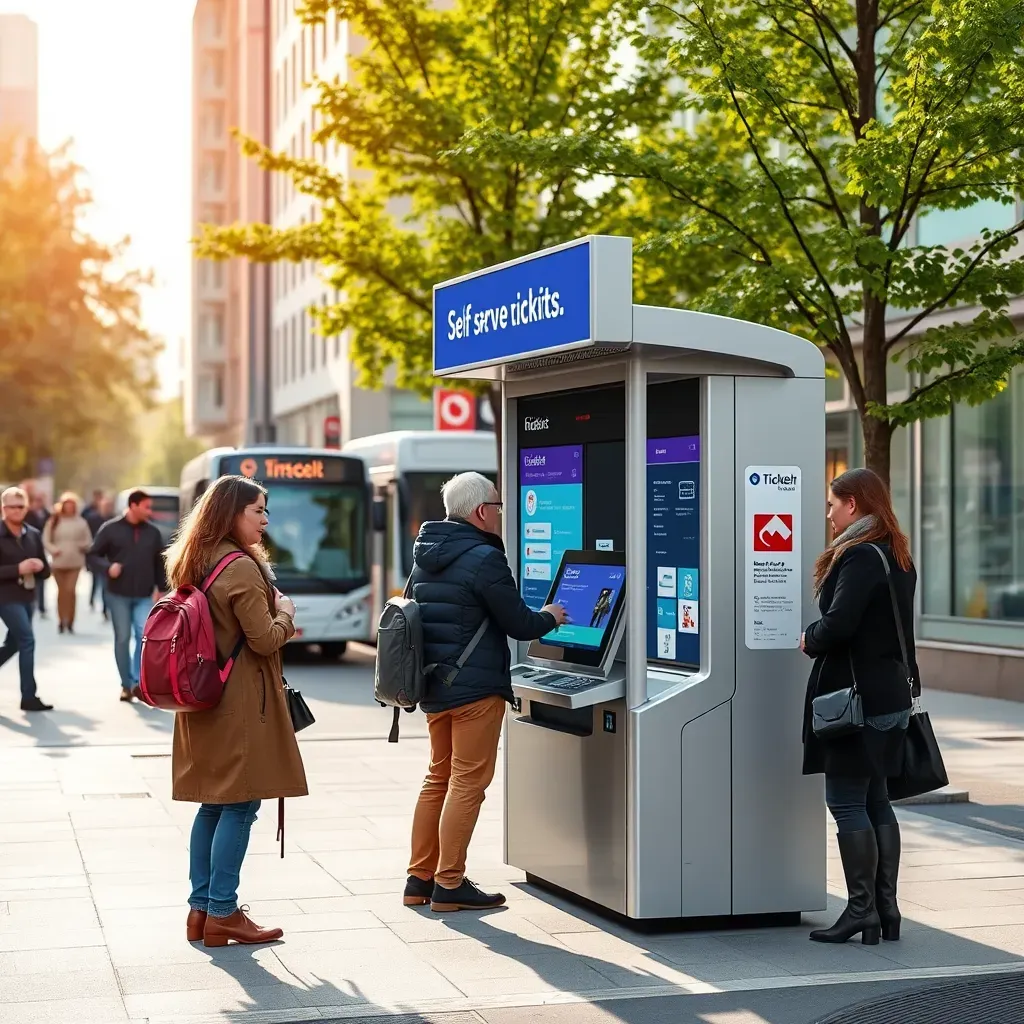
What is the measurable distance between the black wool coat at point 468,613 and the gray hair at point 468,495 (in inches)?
3.2

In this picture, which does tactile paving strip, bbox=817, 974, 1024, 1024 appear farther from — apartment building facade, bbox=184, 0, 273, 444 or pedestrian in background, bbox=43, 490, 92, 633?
apartment building facade, bbox=184, 0, 273, 444

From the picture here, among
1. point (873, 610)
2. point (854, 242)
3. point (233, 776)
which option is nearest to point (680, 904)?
point (873, 610)

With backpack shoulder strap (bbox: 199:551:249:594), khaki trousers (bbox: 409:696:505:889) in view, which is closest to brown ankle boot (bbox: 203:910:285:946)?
khaki trousers (bbox: 409:696:505:889)

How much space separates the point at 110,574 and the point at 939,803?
8394mm

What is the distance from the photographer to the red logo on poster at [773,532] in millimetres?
7371

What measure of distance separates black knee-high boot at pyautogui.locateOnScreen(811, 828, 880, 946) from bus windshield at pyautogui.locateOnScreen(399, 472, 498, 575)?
48.4 ft

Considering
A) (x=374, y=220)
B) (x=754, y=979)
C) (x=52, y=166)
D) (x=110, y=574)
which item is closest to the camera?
(x=754, y=979)

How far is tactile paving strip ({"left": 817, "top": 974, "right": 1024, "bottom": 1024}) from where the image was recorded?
5.89m

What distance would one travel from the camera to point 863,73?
1180 centimetres

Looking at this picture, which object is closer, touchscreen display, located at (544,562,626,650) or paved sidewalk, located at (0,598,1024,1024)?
paved sidewalk, located at (0,598,1024,1024)

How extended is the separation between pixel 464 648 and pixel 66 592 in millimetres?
19889

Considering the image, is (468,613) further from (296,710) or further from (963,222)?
(963,222)

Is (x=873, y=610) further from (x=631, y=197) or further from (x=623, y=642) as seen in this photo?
(x=631, y=197)

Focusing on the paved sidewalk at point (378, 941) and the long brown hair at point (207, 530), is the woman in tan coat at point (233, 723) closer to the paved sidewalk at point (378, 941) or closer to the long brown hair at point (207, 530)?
the long brown hair at point (207, 530)
